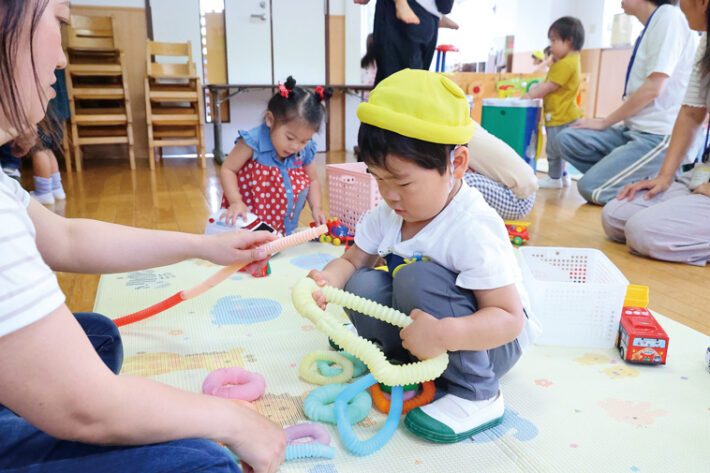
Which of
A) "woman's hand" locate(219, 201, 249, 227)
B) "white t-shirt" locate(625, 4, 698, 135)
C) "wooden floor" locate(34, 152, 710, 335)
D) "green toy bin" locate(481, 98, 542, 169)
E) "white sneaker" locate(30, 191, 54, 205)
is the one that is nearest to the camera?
"wooden floor" locate(34, 152, 710, 335)

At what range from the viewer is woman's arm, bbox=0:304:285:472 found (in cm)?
42

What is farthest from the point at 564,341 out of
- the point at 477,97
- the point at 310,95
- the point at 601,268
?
the point at 477,97

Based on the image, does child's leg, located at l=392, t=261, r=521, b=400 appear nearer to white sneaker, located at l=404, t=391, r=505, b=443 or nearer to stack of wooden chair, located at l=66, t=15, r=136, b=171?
white sneaker, located at l=404, t=391, r=505, b=443

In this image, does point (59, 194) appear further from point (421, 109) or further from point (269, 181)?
point (421, 109)

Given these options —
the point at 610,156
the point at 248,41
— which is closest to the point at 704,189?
the point at 610,156

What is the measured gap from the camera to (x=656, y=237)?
67.5 inches

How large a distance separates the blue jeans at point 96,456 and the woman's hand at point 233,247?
0.39 metres

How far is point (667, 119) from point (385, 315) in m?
2.19

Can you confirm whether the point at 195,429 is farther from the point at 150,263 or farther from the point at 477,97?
the point at 477,97

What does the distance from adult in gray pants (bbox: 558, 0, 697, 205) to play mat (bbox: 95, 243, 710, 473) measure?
54.6 inches

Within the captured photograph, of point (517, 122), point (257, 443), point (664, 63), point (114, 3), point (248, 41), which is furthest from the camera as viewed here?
point (248, 41)

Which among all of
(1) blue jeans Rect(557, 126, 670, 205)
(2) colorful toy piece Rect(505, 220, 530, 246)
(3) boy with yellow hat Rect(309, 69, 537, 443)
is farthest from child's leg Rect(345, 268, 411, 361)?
(1) blue jeans Rect(557, 126, 670, 205)

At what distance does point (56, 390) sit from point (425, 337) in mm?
472

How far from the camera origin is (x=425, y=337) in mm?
764
